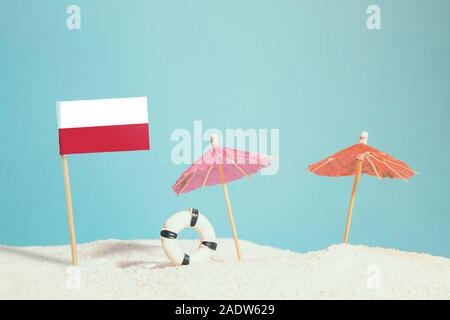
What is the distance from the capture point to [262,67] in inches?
254

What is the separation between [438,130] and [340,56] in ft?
4.35

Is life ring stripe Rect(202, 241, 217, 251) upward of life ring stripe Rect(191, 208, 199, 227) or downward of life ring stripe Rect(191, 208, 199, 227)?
downward

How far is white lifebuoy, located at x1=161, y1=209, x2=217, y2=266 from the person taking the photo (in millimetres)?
4320

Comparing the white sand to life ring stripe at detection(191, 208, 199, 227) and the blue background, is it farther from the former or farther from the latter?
the blue background

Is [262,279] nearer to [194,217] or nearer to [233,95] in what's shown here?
[194,217]

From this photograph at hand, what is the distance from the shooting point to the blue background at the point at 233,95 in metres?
6.31

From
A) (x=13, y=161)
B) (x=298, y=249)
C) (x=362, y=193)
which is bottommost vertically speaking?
(x=298, y=249)

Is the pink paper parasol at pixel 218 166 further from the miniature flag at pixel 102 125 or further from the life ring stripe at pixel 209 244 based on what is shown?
the miniature flag at pixel 102 125

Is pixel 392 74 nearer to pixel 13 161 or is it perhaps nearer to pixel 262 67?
pixel 262 67

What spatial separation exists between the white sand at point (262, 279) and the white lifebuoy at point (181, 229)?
31cm

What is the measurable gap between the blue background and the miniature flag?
216cm

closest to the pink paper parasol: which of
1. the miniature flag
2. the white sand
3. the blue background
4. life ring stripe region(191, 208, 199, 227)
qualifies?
life ring stripe region(191, 208, 199, 227)

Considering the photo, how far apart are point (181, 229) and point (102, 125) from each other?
0.95 m
